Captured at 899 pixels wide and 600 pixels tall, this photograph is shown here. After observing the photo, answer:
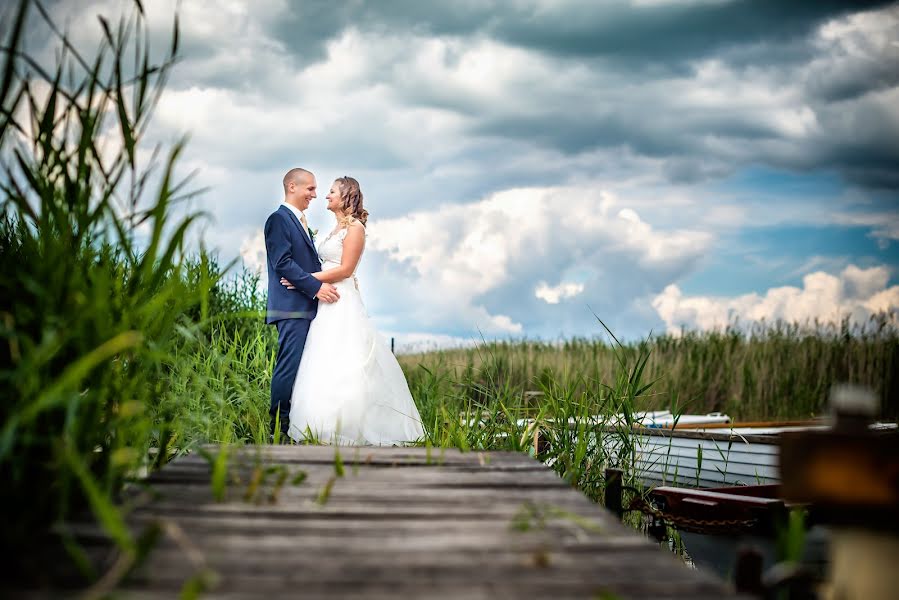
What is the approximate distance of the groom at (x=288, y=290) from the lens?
5500 mm

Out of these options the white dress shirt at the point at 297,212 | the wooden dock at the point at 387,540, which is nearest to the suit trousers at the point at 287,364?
the white dress shirt at the point at 297,212

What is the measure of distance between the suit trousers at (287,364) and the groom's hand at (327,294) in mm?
248

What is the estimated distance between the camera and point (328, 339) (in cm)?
543

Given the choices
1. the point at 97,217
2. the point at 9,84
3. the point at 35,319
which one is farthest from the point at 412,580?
the point at 9,84

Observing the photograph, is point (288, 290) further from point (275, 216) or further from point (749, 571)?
point (749, 571)

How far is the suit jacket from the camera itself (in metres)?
5.50

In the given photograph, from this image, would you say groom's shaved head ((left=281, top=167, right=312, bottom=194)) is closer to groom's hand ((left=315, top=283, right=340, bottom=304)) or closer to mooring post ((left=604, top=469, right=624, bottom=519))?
groom's hand ((left=315, top=283, right=340, bottom=304))

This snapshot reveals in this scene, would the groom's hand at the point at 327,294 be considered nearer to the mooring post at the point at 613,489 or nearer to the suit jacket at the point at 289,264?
the suit jacket at the point at 289,264

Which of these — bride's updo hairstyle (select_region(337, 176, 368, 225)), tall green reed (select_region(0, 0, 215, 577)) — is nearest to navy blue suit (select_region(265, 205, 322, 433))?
bride's updo hairstyle (select_region(337, 176, 368, 225))

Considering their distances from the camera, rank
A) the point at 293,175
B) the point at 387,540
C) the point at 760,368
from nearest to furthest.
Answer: the point at 387,540, the point at 293,175, the point at 760,368

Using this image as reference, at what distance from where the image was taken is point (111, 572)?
1301 mm

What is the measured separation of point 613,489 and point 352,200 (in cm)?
358

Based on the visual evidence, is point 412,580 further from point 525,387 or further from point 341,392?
point 525,387

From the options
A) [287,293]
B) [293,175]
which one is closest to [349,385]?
[287,293]
